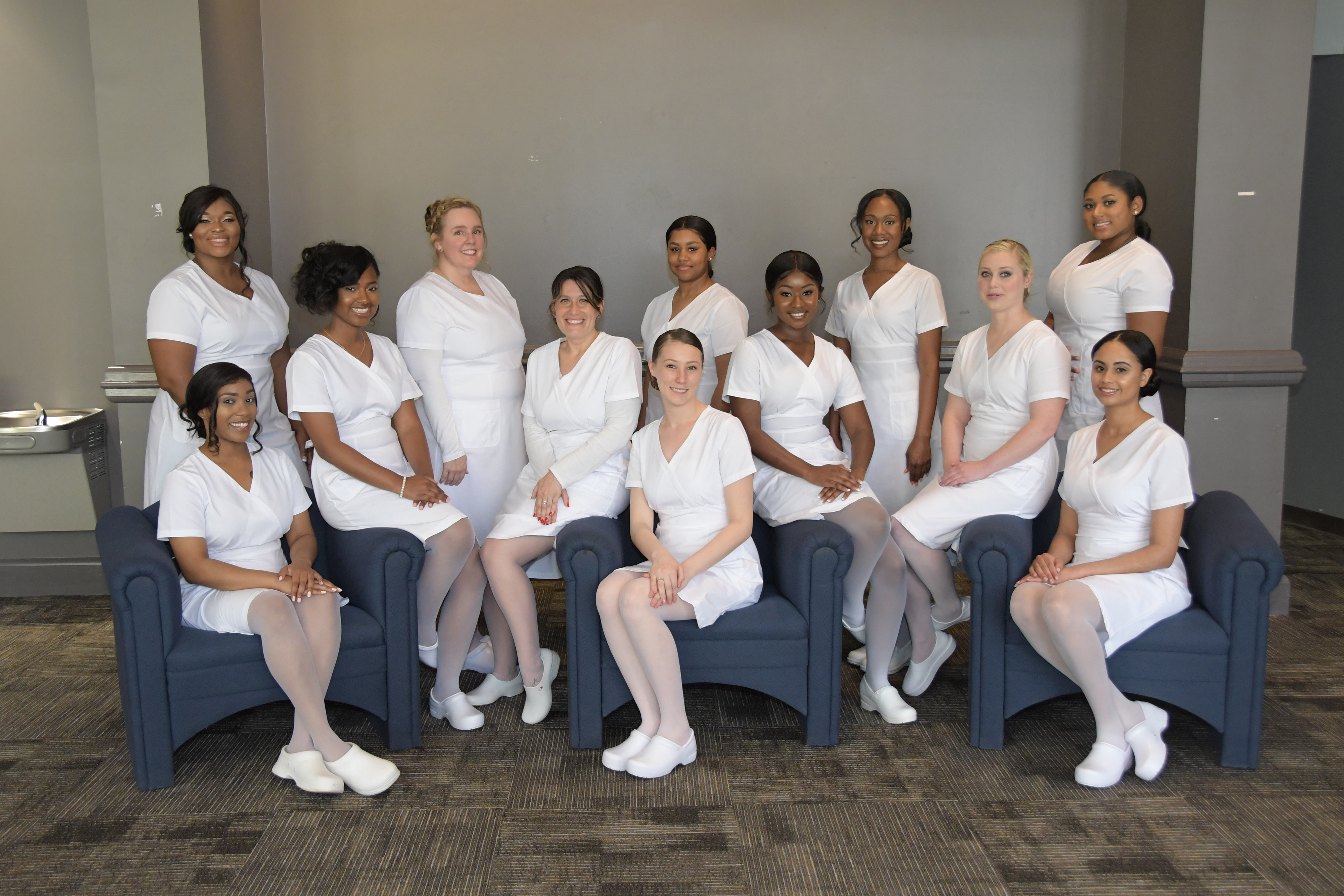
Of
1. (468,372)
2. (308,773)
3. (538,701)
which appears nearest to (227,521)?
(308,773)

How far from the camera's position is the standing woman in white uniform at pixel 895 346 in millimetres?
Result: 3523

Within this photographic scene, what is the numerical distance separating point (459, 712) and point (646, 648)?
0.69m

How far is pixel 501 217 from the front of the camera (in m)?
4.63

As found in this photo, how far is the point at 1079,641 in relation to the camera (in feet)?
8.59

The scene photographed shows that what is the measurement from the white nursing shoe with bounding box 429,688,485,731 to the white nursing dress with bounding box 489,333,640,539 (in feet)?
1.65

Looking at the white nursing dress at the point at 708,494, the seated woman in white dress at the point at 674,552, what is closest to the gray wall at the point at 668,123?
the seated woman in white dress at the point at 674,552

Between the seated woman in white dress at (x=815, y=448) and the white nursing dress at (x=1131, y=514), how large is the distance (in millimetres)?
585

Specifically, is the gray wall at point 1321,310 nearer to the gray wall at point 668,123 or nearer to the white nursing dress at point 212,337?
the gray wall at point 668,123

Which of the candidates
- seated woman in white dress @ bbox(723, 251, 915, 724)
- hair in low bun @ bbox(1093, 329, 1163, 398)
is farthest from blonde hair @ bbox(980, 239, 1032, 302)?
seated woman in white dress @ bbox(723, 251, 915, 724)

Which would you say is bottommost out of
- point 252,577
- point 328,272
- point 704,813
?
point 704,813

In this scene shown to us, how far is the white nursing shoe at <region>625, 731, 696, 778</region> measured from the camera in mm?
2697

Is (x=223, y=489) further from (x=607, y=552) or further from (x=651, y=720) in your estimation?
(x=651, y=720)

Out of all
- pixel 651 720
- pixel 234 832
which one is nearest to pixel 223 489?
pixel 234 832

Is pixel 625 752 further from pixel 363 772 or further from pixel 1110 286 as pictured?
pixel 1110 286
